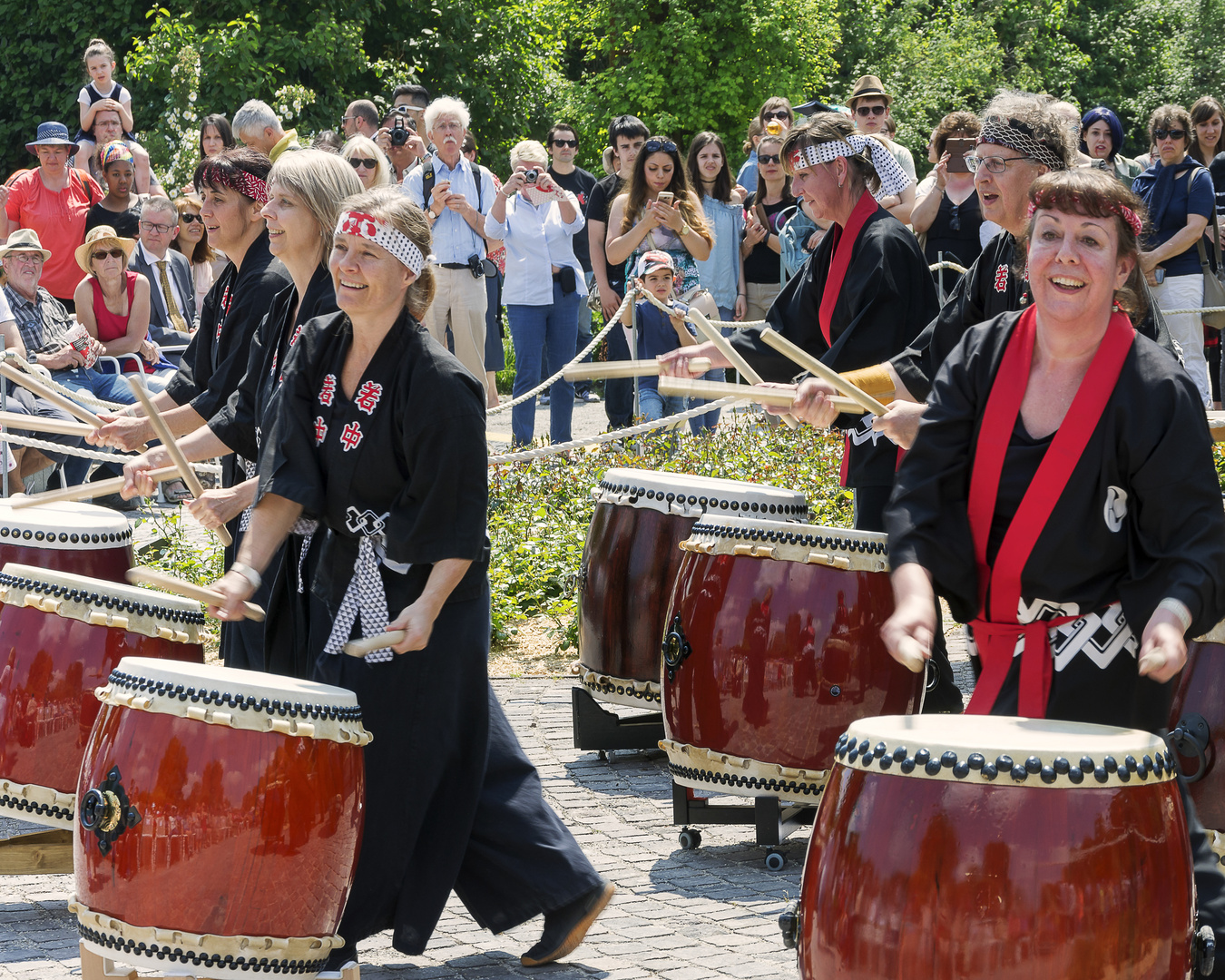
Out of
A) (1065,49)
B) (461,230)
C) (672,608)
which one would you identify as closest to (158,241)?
(461,230)

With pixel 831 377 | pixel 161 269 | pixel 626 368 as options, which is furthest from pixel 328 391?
pixel 161 269

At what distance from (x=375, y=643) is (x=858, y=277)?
221 centimetres

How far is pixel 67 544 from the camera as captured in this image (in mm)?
4500

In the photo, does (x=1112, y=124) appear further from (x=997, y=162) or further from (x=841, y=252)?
(x=997, y=162)

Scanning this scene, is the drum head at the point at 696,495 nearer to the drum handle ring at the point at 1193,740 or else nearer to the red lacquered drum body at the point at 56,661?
the drum handle ring at the point at 1193,740

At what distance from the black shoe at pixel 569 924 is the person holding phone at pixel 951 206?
5745mm

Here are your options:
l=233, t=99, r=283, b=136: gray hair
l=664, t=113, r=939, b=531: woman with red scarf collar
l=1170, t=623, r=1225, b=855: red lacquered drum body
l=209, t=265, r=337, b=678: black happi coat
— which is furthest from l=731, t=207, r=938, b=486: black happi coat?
l=233, t=99, r=283, b=136: gray hair

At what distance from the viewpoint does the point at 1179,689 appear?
3.66 metres

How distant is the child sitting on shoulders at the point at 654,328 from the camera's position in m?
8.60

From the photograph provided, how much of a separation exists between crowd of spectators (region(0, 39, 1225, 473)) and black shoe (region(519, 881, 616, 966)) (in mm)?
5282

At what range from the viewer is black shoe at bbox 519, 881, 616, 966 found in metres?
3.75

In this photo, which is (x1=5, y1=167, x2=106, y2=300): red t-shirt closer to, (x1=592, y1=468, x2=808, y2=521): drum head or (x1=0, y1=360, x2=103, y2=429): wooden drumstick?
(x1=0, y1=360, x2=103, y2=429): wooden drumstick

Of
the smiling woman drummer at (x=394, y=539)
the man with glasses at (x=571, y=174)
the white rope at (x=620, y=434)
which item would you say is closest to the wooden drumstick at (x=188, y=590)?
the smiling woman drummer at (x=394, y=539)

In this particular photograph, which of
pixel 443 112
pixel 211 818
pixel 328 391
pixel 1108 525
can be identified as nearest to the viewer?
pixel 1108 525
